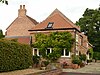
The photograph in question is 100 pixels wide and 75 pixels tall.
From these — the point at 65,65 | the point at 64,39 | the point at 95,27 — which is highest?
the point at 95,27

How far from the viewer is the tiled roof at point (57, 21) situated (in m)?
40.8

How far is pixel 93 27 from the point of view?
76.8 meters

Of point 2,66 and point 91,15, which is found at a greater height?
point 91,15

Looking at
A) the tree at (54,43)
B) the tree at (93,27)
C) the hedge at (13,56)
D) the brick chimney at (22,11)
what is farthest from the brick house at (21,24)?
the tree at (93,27)

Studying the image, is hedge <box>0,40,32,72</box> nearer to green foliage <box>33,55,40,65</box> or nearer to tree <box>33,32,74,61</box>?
green foliage <box>33,55,40,65</box>

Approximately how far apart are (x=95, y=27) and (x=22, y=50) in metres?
53.9

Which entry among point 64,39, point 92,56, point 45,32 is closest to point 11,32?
point 45,32

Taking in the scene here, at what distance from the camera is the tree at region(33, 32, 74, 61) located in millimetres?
38969

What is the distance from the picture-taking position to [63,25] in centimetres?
4081

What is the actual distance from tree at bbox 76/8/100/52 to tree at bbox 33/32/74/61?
119 ft

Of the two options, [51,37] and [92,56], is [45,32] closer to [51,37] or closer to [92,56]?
[51,37]

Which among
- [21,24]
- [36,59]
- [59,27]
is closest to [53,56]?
[36,59]

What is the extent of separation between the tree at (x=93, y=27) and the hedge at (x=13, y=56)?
48807mm

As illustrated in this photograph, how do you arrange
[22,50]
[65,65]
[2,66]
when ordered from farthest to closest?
[65,65], [22,50], [2,66]
